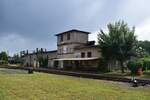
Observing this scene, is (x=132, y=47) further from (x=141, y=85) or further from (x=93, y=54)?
(x=141, y=85)

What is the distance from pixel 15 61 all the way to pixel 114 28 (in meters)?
55.8

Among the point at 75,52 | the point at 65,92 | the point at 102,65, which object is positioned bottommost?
the point at 65,92

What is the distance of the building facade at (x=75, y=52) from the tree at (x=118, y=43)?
174 inches

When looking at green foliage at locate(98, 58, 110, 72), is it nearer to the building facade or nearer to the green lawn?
the building facade

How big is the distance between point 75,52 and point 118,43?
1476 cm

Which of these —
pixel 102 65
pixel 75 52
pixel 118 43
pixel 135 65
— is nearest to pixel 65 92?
pixel 135 65

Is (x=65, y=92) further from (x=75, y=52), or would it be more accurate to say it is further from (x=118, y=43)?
(x=75, y=52)

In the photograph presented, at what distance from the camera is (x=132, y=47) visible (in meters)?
36.8

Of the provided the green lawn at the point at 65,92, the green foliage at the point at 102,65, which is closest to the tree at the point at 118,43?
the green foliage at the point at 102,65

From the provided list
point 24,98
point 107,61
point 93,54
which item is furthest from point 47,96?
point 93,54

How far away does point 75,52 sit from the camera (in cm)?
4962

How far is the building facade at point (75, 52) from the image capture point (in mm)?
44603

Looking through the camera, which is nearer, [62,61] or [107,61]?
[107,61]

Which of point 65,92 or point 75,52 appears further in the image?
point 75,52
